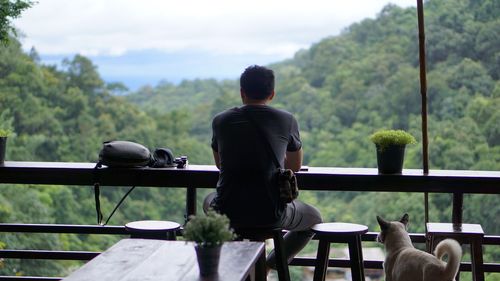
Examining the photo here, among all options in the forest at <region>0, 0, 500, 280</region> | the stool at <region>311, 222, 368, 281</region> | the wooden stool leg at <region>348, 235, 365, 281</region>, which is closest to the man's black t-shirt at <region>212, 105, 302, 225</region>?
the stool at <region>311, 222, 368, 281</region>

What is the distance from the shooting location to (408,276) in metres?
3.27

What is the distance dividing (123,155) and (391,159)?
1298mm

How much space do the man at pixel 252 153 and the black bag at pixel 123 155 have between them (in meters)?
0.63

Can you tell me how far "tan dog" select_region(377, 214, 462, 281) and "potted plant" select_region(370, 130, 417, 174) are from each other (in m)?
0.28

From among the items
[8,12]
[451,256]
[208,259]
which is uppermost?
[8,12]

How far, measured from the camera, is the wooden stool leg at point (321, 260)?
3.51 metres

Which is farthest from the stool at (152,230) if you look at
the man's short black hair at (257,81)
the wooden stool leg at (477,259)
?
the wooden stool leg at (477,259)

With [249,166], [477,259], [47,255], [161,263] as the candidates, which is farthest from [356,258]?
[47,255]

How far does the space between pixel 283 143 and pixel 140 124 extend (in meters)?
15.2

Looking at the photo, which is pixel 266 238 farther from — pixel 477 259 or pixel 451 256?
pixel 477 259

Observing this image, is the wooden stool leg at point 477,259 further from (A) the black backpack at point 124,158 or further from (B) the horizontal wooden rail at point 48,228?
(B) the horizontal wooden rail at point 48,228

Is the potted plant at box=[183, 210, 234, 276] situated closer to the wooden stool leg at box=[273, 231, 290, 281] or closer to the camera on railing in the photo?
the wooden stool leg at box=[273, 231, 290, 281]

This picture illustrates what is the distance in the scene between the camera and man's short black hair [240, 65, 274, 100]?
3.31 m

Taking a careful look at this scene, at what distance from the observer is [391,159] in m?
3.72
